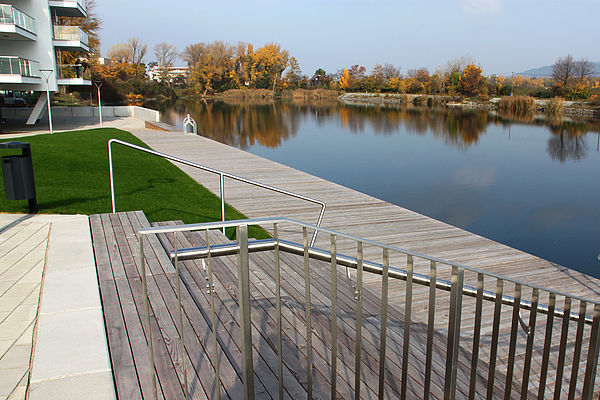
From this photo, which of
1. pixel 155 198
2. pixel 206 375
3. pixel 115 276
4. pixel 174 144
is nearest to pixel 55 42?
pixel 174 144

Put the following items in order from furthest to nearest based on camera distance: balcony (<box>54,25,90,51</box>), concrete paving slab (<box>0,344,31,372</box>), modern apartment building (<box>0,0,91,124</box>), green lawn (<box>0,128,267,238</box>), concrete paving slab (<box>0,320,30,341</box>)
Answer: balcony (<box>54,25,90,51</box>) < modern apartment building (<box>0,0,91,124</box>) < green lawn (<box>0,128,267,238</box>) < concrete paving slab (<box>0,320,30,341</box>) < concrete paving slab (<box>0,344,31,372</box>)

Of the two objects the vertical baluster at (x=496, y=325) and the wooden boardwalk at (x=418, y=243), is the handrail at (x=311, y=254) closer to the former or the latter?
the vertical baluster at (x=496, y=325)

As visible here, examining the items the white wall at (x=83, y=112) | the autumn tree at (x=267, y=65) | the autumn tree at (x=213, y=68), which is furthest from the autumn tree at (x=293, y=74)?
the white wall at (x=83, y=112)

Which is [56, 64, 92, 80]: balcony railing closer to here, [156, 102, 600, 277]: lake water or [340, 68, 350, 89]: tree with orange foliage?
[156, 102, 600, 277]: lake water

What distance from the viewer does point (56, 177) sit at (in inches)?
437

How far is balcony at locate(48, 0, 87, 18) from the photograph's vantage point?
3068 centimetres

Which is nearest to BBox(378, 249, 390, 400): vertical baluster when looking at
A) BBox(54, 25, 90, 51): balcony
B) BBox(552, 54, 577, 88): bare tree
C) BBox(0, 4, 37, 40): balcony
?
BBox(0, 4, 37, 40): balcony

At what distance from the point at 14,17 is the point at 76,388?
2778cm

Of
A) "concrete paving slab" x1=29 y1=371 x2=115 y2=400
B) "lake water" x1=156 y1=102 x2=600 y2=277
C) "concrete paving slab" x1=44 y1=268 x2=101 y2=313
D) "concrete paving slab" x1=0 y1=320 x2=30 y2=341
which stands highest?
"concrete paving slab" x1=44 y1=268 x2=101 y2=313

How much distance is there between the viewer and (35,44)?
29.5 metres

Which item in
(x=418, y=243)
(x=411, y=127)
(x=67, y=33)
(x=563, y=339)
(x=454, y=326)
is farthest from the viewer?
(x=411, y=127)

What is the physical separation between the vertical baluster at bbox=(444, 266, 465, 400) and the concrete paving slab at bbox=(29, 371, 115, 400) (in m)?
1.92

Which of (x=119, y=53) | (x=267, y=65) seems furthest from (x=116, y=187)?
(x=267, y=65)

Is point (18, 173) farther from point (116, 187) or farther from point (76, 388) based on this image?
point (76, 388)
